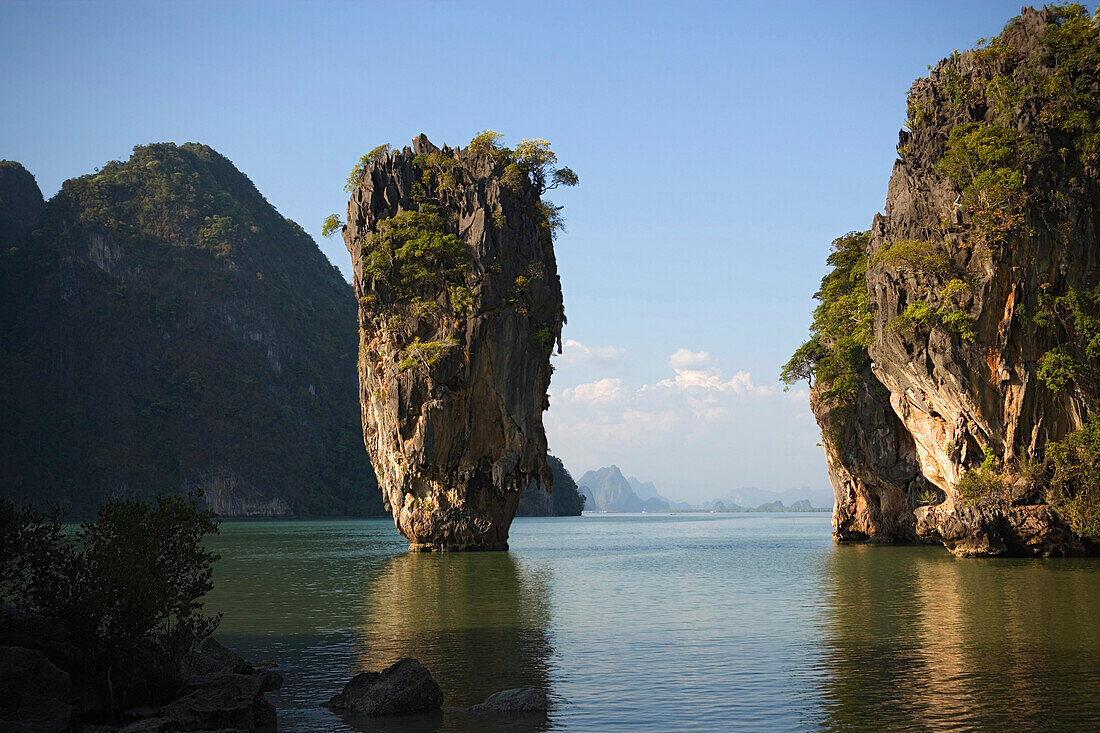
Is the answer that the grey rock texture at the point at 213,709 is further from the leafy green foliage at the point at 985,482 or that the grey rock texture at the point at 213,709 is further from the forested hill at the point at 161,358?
the forested hill at the point at 161,358

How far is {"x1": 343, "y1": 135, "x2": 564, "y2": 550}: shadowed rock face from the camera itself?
49438 mm

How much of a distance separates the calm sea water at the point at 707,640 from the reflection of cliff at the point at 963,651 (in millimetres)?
65

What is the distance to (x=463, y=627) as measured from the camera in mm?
22766

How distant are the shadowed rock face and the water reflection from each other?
11.4 meters

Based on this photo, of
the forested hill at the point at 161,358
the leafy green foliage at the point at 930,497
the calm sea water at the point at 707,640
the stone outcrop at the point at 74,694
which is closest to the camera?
the stone outcrop at the point at 74,694

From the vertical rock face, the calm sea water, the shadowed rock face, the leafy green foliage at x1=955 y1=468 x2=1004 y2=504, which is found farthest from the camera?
the vertical rock face

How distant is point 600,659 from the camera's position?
18625 mm

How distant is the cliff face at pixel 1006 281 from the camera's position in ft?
120

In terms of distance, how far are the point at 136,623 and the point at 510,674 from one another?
21.7ft

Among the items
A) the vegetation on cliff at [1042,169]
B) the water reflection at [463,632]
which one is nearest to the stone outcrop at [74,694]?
the water reflection at [463,632]

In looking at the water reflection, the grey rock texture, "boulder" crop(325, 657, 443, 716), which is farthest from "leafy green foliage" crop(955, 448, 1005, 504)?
the grey rock texture

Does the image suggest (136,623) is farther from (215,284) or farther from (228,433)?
(215,284)

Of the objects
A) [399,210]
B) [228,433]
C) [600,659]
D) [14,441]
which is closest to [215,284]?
[228,433]

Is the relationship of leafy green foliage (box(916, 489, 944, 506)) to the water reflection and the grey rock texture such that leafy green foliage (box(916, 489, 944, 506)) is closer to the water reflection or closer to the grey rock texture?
the water reflection
